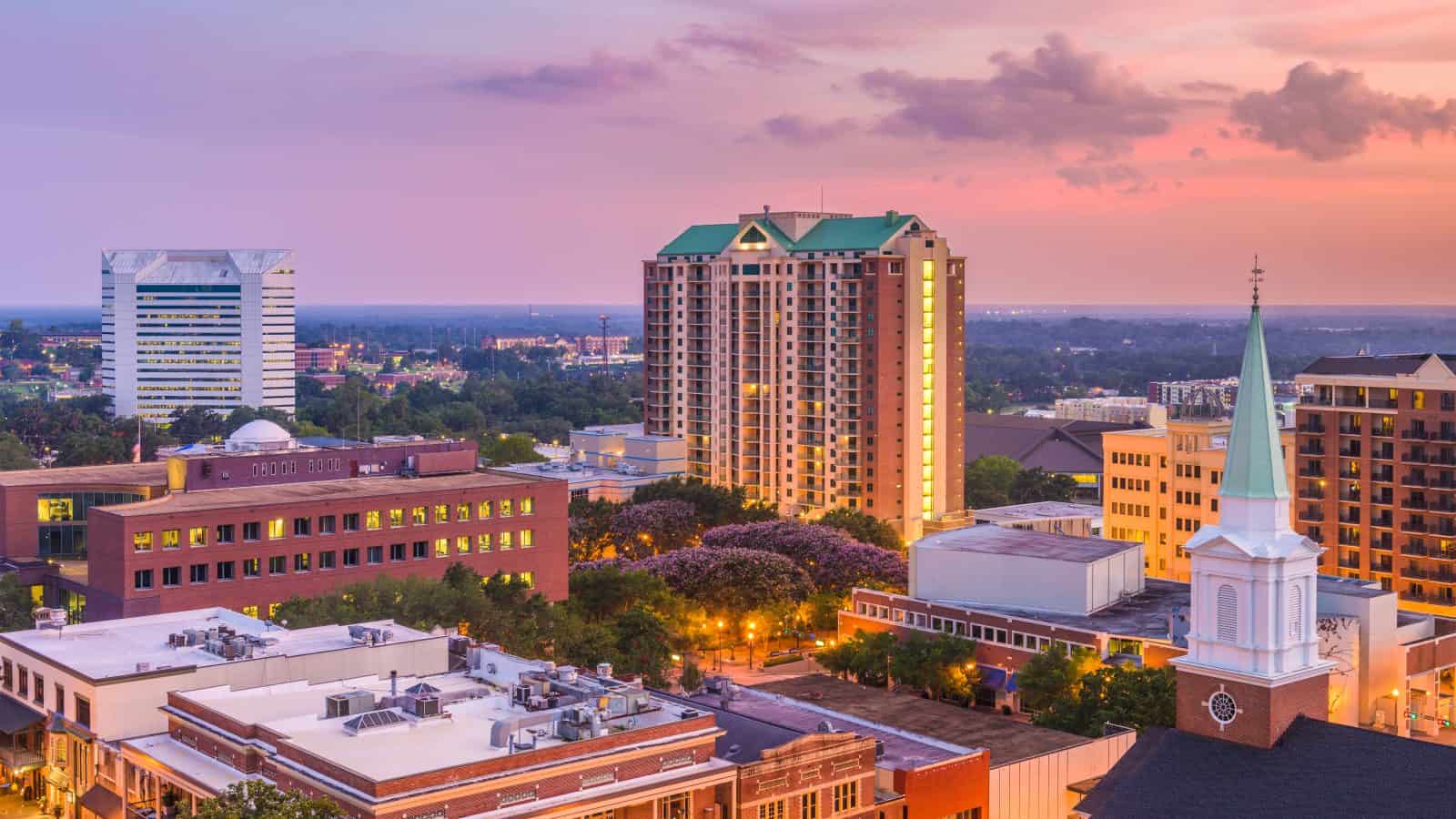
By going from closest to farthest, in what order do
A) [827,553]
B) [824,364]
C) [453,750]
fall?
[453,750], [827,553], [824,364]

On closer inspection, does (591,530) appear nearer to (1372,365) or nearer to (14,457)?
(1372,365)

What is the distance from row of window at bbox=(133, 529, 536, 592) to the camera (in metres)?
97.9

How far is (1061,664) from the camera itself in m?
92.1

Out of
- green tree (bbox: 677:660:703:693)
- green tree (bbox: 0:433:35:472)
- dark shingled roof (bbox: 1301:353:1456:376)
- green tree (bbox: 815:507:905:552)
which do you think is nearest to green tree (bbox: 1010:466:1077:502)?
green tree (bbox: 815:507:905:552)

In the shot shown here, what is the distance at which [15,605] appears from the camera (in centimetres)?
9681

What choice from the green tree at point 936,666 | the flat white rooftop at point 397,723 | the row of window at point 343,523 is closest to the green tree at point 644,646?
the green tree at point 936,666

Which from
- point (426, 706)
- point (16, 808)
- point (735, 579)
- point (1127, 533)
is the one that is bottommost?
point (16, 808)

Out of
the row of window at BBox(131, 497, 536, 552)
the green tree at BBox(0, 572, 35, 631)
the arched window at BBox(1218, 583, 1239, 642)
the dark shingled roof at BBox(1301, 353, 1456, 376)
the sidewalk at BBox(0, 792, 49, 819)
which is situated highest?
the dark shingled roof at BBox(1301, 353, 1456, 376)

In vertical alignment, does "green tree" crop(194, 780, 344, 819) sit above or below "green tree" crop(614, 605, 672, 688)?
above

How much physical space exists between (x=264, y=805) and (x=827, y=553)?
273 feet

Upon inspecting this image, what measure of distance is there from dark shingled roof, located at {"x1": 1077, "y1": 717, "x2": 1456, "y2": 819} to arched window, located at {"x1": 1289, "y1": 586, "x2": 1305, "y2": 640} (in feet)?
10.1

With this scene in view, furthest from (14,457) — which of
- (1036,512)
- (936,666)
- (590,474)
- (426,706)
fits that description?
(426,706)

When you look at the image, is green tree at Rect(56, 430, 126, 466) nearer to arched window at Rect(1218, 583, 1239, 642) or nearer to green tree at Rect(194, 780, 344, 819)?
green tree at Rect(194, 780, 344, 819)

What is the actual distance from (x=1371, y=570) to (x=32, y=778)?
98149 millimetres
